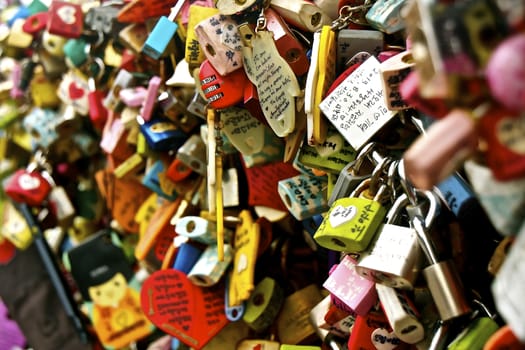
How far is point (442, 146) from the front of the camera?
0.39 meters

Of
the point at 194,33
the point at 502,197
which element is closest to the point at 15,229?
the point at 194,33

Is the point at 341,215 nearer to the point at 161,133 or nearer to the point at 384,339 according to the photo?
the point at 384,339

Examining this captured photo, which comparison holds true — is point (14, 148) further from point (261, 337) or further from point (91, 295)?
point (261, 337)

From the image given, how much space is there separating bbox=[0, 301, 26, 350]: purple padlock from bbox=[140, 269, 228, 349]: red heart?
697 millimetres

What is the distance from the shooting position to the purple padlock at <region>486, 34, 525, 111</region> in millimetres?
371

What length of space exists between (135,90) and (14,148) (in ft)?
2.29

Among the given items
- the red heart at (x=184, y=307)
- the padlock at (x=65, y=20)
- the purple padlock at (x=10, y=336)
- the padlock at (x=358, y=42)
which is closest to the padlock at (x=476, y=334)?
the padlock at (x=358, y=42)

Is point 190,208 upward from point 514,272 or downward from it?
downward

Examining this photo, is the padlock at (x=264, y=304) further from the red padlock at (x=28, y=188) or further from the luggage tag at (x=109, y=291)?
Answer: the red padlock at (x=28, y=188)

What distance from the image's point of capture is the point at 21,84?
1.57m

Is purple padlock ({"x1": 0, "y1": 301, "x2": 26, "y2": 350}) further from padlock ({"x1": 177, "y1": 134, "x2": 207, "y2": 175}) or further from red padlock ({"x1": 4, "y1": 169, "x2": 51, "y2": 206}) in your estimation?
padlock ({"x1": 177, "y1": 134, "x2": 207, "y2": 175})

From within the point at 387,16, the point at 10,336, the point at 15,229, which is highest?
the point at 387,16

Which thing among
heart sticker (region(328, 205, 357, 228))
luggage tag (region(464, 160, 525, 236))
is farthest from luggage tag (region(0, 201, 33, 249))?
luggage tag (region(464, 160, 525, 236))

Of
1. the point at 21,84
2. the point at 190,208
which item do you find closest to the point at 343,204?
the point at 190,208
